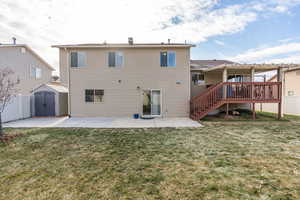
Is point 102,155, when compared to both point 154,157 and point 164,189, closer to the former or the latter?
point 154,157

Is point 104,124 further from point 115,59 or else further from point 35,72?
point 35,72

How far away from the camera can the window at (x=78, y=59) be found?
1041 centimetres

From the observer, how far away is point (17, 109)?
958 centimetres

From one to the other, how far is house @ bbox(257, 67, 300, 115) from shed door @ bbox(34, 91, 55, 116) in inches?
727

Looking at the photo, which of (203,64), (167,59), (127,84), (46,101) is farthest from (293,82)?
(46,101)

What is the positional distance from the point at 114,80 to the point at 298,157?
391 inches

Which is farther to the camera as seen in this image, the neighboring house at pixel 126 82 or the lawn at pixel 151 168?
the neighboring house at pixel 126 82

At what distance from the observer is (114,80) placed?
34.2 feet

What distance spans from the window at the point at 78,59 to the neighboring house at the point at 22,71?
165 inches

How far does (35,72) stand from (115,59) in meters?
10.6

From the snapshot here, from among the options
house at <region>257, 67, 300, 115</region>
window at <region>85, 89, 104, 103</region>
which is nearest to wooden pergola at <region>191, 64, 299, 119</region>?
house at <region>257, 67, 300, 115</region>

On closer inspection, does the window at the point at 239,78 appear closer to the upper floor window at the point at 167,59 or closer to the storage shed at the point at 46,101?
the upper floor window at the point at 167,59

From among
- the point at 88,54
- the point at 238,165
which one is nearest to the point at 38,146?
the point at 238,165

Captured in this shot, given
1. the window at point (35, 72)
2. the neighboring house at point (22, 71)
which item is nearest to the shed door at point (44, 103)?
the neighboring house at point (22, 71)
